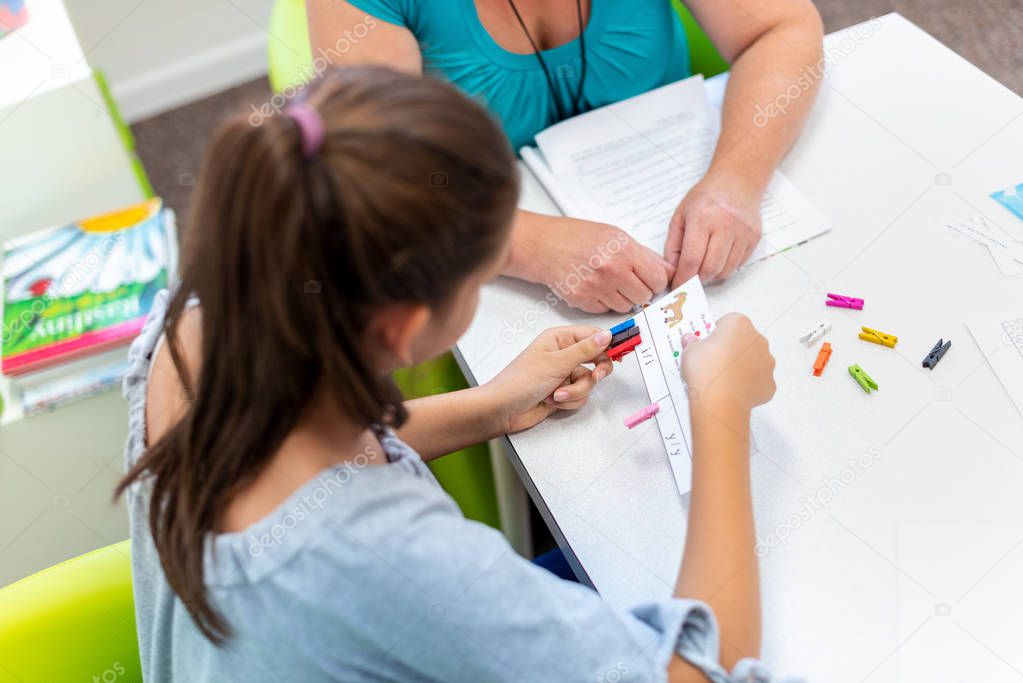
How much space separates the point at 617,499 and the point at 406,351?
1.02ft

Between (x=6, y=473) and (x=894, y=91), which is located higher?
(x=894, y=91)

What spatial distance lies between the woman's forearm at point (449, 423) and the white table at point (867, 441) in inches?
1.9

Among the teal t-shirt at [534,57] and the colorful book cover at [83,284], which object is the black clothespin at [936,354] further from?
the colorful book cover at [83,284]

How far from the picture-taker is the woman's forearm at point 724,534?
75cm

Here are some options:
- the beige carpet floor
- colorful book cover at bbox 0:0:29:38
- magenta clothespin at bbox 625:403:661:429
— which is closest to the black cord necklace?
magenta clothespin at bbox 625:403:661:429

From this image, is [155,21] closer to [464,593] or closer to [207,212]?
[207,212]

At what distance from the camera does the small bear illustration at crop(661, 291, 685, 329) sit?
96cm

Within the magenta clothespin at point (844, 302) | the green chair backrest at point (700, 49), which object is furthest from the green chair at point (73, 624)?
the green chair backrest at point (700, 49)

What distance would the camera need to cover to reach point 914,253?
103 cm

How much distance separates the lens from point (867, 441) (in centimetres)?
88

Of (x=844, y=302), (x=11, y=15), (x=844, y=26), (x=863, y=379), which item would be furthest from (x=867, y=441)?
(x=844, y=26)

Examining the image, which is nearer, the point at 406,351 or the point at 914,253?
the point at 406,351

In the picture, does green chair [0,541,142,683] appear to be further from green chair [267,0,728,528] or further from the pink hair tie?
the pink hair tie

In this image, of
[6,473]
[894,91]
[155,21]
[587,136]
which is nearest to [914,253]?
[894,91]
